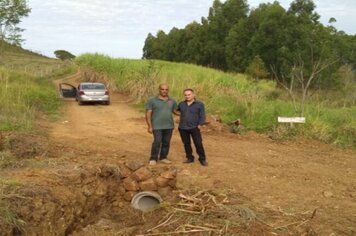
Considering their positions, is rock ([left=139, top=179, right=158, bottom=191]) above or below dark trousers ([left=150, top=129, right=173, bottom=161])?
below

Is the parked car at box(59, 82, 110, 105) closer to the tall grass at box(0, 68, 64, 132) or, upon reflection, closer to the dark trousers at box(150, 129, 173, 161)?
the tall grass at box(0, 68, 64, 132)

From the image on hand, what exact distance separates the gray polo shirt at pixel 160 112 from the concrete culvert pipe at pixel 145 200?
6.87ft

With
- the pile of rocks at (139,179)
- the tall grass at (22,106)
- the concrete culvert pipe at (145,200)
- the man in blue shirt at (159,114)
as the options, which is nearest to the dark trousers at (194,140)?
the man in blue shirt at (159,114)

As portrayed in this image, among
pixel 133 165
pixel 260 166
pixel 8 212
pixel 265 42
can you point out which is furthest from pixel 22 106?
pixel 265 42

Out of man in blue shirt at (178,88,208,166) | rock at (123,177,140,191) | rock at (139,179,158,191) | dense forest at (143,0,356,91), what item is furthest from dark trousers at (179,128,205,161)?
dense forest at (143,0,356,91)

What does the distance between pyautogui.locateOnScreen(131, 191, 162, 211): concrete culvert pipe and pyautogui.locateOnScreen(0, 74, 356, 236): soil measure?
0.50ft

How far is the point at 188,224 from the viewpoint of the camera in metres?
5.91

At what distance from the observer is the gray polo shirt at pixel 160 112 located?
9.09 metres

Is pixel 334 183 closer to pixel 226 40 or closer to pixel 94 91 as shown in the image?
pixel 94 91

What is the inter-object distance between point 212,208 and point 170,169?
1.70 metres

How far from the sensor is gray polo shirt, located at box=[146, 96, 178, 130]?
29.8 feet

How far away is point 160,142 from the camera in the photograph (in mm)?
9242

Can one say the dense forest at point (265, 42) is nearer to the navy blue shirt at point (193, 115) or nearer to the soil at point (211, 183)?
the soil at point (211, 183)

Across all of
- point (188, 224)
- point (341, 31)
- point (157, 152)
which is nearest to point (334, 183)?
point (157, 152)
